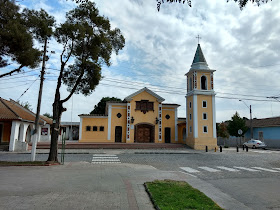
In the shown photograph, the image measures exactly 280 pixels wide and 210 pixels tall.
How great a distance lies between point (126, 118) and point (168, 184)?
2246cm

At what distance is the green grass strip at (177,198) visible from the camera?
206 inches

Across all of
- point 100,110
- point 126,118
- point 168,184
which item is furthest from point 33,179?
point 100,110

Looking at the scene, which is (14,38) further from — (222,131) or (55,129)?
(222,131)

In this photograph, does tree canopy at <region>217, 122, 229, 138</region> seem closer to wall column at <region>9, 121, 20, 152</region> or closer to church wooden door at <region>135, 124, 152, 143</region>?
church wooden door at <region>135, 124, 152, 143</region>

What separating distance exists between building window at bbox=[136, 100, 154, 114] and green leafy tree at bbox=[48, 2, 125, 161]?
1566 cm

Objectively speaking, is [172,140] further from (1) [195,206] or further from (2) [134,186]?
(1) [195,206]

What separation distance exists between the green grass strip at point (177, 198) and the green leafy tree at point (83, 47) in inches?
346

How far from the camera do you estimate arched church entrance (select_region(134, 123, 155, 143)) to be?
96.1 feet

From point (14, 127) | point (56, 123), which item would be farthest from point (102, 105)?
point (56, 123)

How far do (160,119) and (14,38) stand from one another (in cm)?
2166

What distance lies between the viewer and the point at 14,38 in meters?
11.4

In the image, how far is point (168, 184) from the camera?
293 inches

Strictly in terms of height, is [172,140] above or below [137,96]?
below

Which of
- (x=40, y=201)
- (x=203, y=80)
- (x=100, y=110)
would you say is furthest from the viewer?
(x=100, y=110)
